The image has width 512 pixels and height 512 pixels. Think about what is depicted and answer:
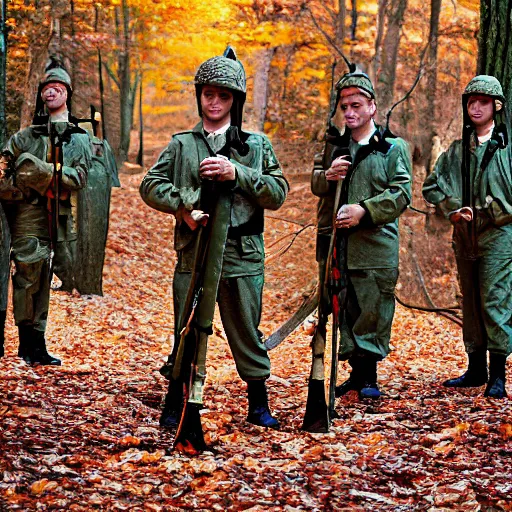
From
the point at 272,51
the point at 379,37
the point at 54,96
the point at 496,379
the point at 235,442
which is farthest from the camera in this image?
the point at 272,51

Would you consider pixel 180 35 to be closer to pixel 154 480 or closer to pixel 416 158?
pixel 416 158

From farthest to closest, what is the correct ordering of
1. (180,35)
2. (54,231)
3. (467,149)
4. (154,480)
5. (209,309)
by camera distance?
(180,35) → (54,231) → (467,149) → (209,309) → (154,480)

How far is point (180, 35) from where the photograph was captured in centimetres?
1589

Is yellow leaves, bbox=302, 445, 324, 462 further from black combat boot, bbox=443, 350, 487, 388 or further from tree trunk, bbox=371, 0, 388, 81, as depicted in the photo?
tree trunk, bbox=371, 0, 388, 81

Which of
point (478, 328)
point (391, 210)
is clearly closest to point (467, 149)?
point (391, 210)

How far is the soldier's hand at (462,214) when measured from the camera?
5.98 meters

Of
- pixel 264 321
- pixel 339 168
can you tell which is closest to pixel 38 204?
pixel 339 168

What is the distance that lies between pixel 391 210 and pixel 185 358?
197 cm

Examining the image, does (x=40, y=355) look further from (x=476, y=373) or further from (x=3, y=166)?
(x=476, y=373)

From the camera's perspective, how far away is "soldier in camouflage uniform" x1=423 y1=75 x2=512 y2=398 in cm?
597

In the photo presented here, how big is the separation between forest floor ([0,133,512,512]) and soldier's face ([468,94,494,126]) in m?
2.09

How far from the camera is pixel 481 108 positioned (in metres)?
6.02

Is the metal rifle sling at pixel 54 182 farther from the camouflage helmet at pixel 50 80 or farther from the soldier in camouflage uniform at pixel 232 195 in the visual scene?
the soldier in camouflage uniform at pixel 232 195

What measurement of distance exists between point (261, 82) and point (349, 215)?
34.7 feet
